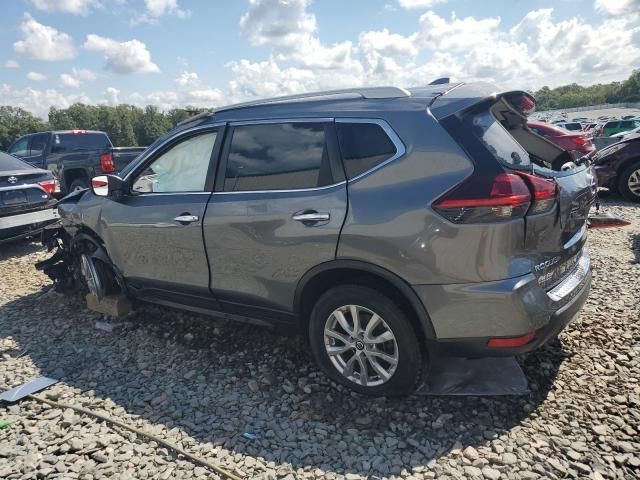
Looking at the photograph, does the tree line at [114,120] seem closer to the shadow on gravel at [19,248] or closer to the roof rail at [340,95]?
the shadow on gravel at [19,248]

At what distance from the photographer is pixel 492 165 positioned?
2.44m

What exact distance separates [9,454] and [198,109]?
9.48 feet

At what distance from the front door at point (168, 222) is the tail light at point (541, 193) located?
210 centimetres

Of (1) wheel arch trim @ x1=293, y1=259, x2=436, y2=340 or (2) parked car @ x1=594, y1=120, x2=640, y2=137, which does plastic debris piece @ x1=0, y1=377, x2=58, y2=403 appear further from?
(2) parked car @ x1=594, y1=120, x2=640, y2=137

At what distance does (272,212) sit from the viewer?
9.84ft

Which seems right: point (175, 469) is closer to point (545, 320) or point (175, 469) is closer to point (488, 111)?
point (545, 320)

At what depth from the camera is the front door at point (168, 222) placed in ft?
11.3

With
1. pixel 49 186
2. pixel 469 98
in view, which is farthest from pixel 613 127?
pixel 469 98

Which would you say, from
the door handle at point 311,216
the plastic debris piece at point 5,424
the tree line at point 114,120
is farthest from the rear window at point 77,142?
the tree line at point 114,120

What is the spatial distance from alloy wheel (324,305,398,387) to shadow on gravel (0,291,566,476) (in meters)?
0.20

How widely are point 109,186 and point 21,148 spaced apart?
31.1 ft

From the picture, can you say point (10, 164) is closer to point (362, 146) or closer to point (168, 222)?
point (168, 222)

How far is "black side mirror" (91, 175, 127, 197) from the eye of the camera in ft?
12.6

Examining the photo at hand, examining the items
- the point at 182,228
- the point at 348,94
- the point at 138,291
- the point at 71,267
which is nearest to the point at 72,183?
the point at 71,267
